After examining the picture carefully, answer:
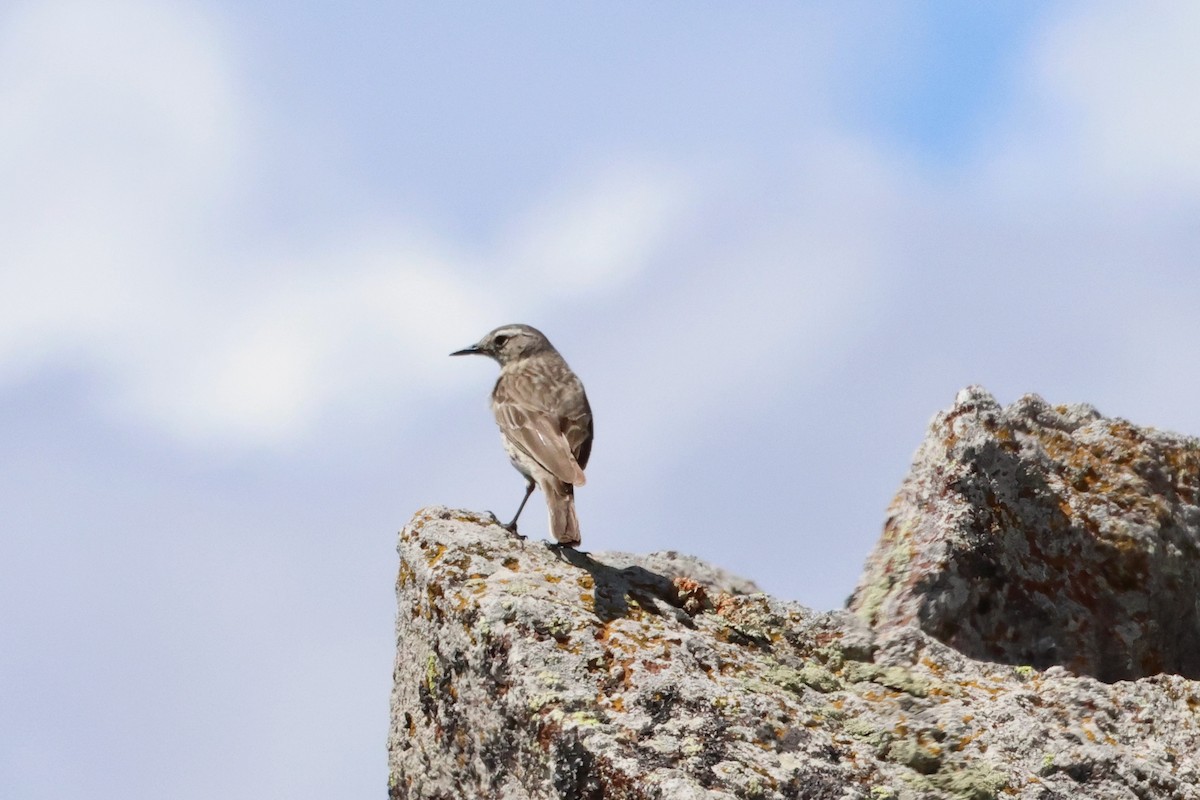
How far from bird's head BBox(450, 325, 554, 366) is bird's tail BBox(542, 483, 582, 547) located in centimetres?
403

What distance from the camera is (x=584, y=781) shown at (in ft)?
22.0

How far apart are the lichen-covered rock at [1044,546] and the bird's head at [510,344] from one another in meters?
5.21

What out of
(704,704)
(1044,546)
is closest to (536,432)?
(1044,546)

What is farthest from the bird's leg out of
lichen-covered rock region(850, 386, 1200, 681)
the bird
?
lichen-covered rock region(850, 386, 1200, 681)

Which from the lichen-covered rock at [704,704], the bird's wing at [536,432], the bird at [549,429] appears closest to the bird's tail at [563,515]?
the bird at [549,429]

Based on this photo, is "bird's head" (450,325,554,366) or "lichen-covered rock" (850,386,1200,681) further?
"bird's head" (450,325,554,366)

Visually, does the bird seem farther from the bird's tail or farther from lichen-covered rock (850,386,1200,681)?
lichen-covered rock (850,386,1200,681)

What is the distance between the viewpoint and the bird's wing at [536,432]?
11.1m

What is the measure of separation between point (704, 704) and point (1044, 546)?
397 cm

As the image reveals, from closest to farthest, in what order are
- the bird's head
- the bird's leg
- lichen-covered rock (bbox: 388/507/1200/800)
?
lichen-covered rock (bbox: 388/507/1200/800), the bird's leg, the bird's head

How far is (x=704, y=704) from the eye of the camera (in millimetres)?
7020

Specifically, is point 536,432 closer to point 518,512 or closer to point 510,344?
point 518,512

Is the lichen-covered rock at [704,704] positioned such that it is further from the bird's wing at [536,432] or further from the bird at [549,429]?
the bird's wing at [536,432]

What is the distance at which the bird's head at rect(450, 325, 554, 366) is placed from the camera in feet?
48.6
